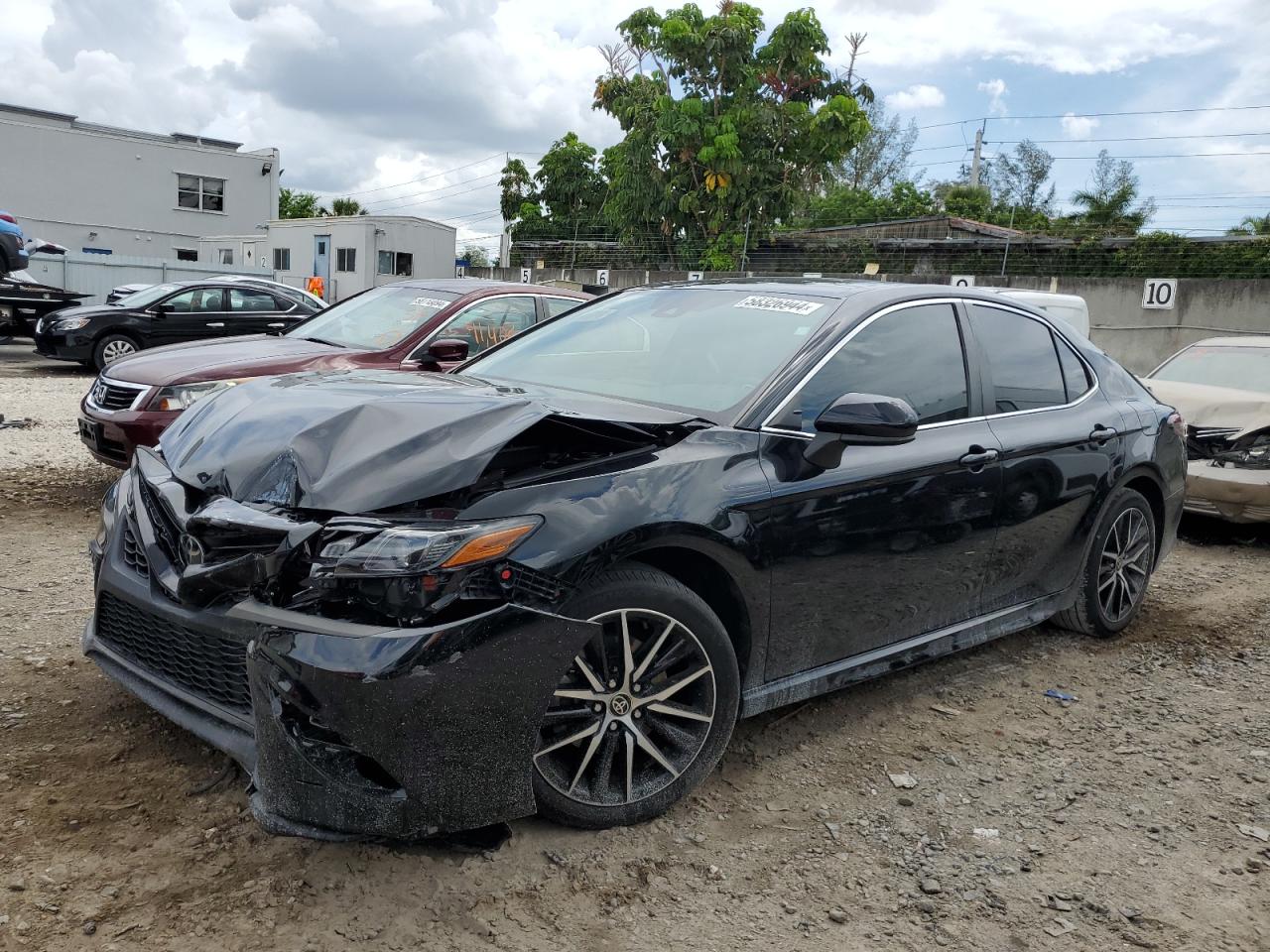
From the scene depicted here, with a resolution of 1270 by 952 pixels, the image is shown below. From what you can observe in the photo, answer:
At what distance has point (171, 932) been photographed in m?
2.49

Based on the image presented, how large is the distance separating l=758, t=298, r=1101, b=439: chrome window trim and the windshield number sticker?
219mm

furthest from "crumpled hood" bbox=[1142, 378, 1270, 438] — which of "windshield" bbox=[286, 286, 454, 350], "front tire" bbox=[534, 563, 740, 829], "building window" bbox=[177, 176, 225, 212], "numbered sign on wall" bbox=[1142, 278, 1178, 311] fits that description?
"building window" bbox=[177, 176, 225, 212]

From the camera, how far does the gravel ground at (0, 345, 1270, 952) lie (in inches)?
103

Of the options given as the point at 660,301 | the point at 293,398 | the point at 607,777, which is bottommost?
the point at 607,777

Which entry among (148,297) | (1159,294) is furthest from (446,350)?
(1159,294)

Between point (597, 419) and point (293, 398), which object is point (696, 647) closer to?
point (597, 419)

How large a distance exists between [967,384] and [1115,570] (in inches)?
59.4

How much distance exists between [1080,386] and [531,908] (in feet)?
11.3

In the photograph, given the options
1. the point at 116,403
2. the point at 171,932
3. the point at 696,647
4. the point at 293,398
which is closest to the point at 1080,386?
the point at 696,647

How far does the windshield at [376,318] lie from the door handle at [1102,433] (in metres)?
4.53

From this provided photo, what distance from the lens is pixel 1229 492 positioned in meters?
7.00

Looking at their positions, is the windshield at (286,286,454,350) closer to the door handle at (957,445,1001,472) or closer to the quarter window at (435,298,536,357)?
the quarter window at (435,298,536,357)

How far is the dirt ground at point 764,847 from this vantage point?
262 centimetres

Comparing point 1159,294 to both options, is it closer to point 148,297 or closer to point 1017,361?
point 1017,361
